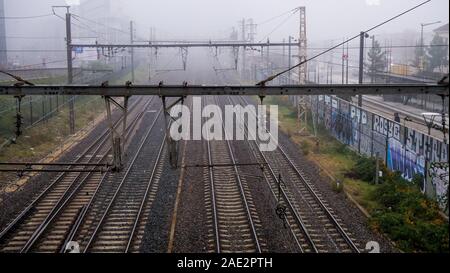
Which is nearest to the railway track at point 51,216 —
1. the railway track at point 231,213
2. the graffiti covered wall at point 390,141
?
the railway track at point 231,213

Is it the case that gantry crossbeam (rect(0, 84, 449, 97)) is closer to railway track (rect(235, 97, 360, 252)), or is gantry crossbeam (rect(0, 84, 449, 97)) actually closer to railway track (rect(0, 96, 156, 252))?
railway track (rect(235, 97, 360, 252))

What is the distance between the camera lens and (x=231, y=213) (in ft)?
37.1

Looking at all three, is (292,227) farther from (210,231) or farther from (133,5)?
(133,5)

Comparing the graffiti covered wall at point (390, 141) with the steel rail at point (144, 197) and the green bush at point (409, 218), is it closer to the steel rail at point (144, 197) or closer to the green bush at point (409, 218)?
the green bush at point (409, 218)

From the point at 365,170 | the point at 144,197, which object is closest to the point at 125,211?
the point at 144,197

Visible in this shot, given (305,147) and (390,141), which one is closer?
(390,141)

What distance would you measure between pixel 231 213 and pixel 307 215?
1694mm

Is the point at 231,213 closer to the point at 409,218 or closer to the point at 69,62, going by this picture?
the point at 409,218

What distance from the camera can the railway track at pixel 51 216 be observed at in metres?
9.47

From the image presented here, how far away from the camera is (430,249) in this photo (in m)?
9.12

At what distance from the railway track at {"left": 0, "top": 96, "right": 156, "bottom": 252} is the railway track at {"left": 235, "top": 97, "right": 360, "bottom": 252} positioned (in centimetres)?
460
